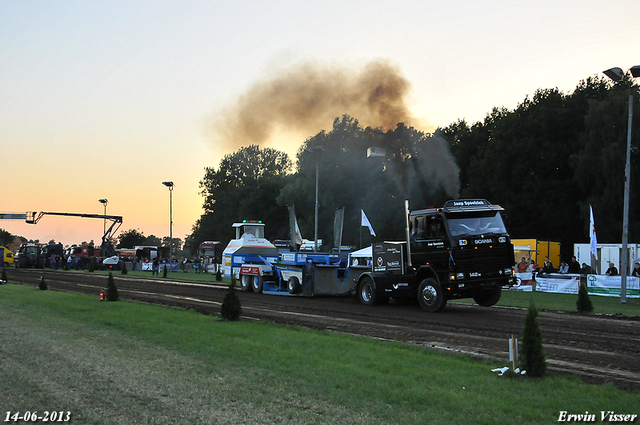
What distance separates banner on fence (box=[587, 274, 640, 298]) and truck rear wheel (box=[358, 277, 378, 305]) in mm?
14387

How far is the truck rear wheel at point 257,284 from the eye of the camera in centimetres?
2864

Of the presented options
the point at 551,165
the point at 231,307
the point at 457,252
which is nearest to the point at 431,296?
the point at 457,252

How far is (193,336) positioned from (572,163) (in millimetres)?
44905

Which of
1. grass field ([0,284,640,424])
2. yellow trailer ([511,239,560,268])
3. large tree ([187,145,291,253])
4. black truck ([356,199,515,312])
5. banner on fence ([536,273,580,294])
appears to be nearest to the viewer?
grass field ([0,284,640,424])

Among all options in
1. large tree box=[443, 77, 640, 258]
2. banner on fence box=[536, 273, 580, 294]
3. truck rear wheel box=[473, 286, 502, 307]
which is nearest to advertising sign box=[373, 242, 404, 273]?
truck rear wheel box=[473, 286, 502, 307]

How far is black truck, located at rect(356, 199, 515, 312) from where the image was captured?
17.4 metres

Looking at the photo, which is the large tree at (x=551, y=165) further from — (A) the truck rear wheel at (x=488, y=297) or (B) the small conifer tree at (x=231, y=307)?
(B) the small conifer tree at (x=231, y=307)

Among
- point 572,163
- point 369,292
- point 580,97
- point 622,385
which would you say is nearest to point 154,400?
point 622,385

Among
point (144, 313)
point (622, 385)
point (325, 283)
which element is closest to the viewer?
point (622, 385)

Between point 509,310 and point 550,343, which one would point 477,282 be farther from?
point 550,343

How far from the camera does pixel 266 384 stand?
7.99m

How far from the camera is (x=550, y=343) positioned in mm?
11883

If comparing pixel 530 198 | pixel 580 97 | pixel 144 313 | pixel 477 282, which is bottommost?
pixel 144 313

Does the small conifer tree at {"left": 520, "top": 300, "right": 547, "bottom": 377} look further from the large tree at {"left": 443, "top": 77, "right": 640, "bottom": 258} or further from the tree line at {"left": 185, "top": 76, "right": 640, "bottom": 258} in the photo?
the large tree at {"left": 443, "top": 77, "right": 640, "bottom": 258}
